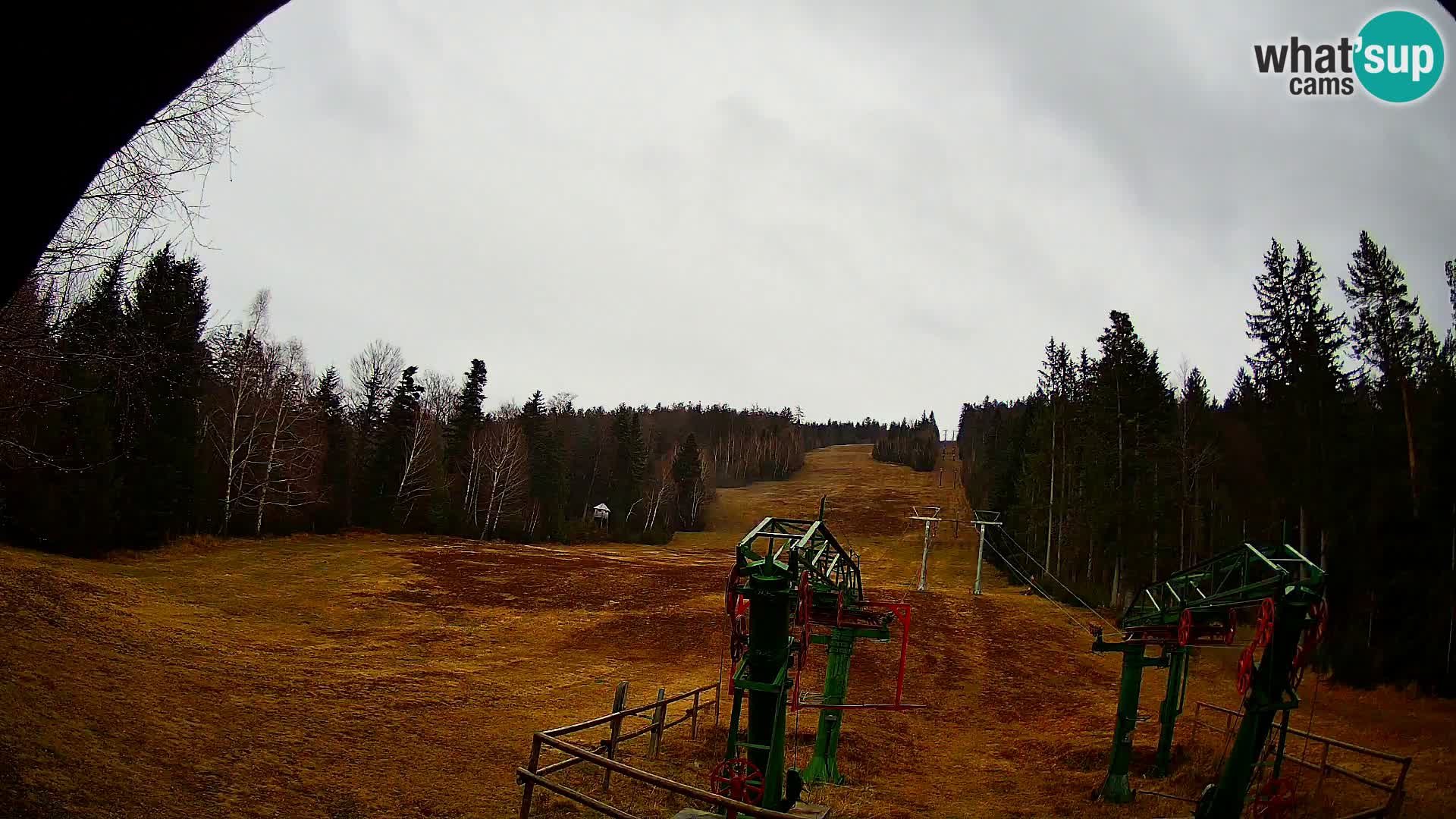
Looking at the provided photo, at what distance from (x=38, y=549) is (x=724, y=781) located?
108 feet

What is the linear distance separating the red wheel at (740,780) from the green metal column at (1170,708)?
10.3 m

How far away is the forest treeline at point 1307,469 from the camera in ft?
77.6

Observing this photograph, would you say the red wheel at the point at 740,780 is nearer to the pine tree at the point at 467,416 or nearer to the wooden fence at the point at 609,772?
the wooden fence at the point at 609,772

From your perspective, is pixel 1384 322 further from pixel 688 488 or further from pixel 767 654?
pixel 688 488

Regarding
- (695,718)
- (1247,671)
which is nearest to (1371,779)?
(1247,671)

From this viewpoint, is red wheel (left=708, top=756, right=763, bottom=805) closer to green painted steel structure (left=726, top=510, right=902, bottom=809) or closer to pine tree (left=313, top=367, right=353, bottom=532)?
green painted steel structure (left=726, top=510, right=902, bottom=809)

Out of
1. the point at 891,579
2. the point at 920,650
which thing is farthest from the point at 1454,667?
the point at 891,579

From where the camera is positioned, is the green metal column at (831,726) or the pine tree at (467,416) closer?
the green metal column at (831,726)

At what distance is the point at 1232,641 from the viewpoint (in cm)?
1458

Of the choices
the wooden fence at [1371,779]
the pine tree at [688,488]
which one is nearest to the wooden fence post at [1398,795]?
the wooden fence at [1371,779]

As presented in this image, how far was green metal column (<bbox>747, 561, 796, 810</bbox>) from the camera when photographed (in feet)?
37.4

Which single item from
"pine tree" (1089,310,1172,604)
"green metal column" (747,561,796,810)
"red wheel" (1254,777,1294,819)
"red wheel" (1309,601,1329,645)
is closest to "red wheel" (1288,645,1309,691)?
"red wheel" (1309,601,1329,645)

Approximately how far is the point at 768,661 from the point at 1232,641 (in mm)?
9723

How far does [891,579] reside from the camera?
51.1 metres
